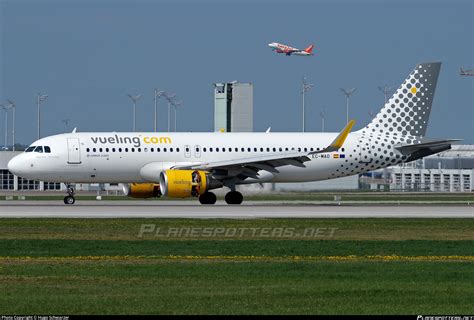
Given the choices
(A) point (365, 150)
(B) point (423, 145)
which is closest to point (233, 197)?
(A) point (365, 150)

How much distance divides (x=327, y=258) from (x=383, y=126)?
3598cm

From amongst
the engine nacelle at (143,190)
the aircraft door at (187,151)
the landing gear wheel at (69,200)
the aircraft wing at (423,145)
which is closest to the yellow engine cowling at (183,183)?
the aircraft door at (187,151)

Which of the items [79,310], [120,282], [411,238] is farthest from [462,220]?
[79,310]

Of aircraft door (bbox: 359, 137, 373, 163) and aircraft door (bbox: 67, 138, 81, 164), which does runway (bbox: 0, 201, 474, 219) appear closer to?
aircraft door (bbox: 67, 138, 81, 164)

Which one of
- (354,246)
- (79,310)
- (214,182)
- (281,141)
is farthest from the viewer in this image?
(281,141)

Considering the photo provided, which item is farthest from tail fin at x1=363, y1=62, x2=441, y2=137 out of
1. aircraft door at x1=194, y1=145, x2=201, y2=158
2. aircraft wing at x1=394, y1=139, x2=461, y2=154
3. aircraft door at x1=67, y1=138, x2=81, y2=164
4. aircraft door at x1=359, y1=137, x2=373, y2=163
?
aircraft door at x1=67, y1=138, x2=81, y2=164

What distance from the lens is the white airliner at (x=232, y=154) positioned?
59.0 metres

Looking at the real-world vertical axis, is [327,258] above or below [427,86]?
below

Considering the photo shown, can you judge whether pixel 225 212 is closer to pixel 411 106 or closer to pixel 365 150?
pixel 365 150

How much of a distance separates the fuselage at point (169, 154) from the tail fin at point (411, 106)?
1178 mm

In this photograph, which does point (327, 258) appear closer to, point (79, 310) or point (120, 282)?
point (120, 282)

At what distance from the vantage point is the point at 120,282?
2306 cm

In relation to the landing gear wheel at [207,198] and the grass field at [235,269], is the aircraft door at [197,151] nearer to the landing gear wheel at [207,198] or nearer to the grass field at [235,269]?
the landing gear wheel at [207,198]

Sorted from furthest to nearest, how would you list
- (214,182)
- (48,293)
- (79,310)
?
(214,182) → (48,293) → (79,310)
